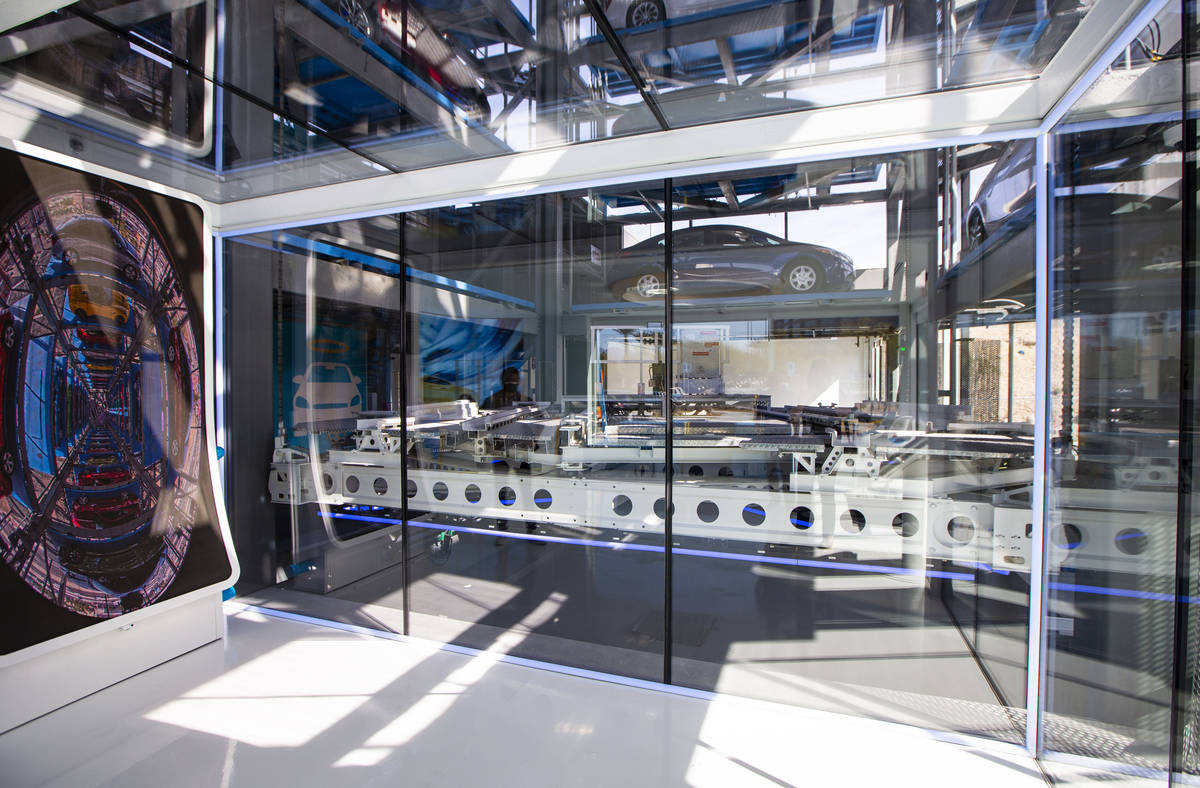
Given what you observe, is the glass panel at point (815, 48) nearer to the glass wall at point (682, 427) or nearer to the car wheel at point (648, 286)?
the glass wall at point (682, 427)

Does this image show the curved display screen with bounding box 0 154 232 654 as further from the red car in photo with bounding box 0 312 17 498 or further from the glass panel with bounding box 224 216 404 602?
the glass panel with bounding box 224 216 404 602

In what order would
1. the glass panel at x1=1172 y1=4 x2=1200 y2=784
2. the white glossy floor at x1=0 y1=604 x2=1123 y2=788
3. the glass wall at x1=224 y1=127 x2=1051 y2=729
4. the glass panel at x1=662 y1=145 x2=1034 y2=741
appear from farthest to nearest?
the glass wall at x1=224 y1=127 x2=1051 y2=729, the glass panel at x1=662 y1=145 x2=1034 y2=741, the white glossy floor at x1=0 y1=604 x2=1123 y2=788, the glass panel at x1=1172 y1=4 x2=1200 y2=784

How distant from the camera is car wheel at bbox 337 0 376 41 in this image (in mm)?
2211

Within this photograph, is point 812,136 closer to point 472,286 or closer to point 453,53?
point 453,53

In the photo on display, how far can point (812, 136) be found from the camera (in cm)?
263

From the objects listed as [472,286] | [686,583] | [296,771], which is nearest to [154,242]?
[472,286]

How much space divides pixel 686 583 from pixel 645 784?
2.35 meters

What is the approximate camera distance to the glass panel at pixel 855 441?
A: 3.01 metres

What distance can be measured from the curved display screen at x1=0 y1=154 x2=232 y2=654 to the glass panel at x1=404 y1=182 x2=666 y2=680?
1332 mm

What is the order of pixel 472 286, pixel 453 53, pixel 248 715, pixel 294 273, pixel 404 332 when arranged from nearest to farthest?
pixel 453 53
pixel 248 715
pixel 404 332
pixel 294 273
pixel 472 286

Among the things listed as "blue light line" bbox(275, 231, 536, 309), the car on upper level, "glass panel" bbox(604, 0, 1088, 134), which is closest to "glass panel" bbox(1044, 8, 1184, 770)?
"glass panel" bbox(604, 0, 1088, 134)

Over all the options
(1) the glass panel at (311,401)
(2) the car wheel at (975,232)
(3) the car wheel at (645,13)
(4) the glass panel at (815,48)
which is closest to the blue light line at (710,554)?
(1) the glass panel at (311,401)

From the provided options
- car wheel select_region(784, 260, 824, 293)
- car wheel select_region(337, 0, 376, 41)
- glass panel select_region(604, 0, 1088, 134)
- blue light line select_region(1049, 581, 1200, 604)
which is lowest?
blue light line select_region(1049, 581, 1200, 604)

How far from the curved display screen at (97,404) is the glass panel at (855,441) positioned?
2772 millimetres
